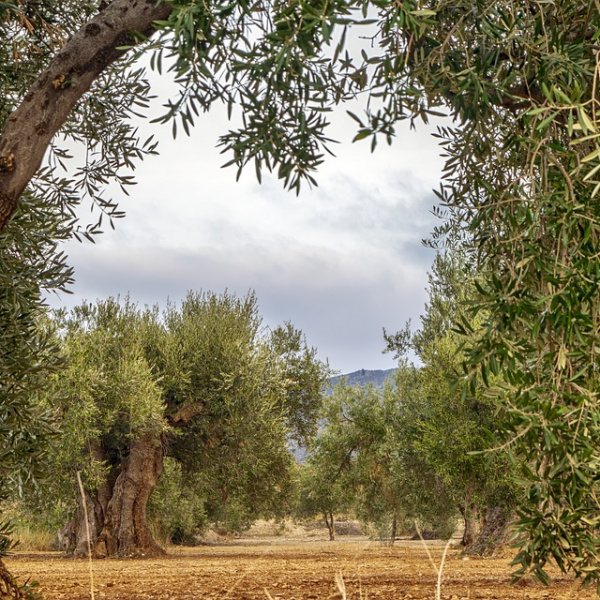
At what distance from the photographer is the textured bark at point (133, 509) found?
25.4m

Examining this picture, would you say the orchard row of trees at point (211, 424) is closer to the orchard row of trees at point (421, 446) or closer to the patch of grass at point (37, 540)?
the orchard row of trees at point (421, 446)

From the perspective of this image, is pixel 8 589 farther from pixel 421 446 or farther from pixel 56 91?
pixel 421 446

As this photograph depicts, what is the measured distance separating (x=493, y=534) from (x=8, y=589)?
19.6 metres

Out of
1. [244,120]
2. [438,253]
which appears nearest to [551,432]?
[244,120]

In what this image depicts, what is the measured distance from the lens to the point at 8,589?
21.5ft

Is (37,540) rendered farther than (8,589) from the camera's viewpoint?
Yes

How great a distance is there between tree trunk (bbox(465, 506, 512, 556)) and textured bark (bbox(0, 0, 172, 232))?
2021cm

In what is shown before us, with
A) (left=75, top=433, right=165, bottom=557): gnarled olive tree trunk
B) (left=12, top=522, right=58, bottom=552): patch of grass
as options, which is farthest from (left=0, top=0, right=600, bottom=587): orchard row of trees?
(left=12, top=522, right=58, bottom=552): patch of grass

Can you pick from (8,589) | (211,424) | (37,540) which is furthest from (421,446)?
(37,540)

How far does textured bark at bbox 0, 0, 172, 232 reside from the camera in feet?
18.9

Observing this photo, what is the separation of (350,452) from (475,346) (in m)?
31.7

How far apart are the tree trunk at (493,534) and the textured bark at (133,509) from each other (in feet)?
37.7

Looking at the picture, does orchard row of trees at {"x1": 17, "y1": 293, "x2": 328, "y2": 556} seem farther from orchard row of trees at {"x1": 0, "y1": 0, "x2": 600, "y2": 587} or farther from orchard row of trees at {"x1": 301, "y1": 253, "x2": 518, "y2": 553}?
orchard row of trees at {"x1": 0, "y1": 0, "x2": 600, "y2": 587}

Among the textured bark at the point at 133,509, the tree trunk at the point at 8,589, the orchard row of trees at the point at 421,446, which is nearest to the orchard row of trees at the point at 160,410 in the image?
the textured bark at the point at 133,509
